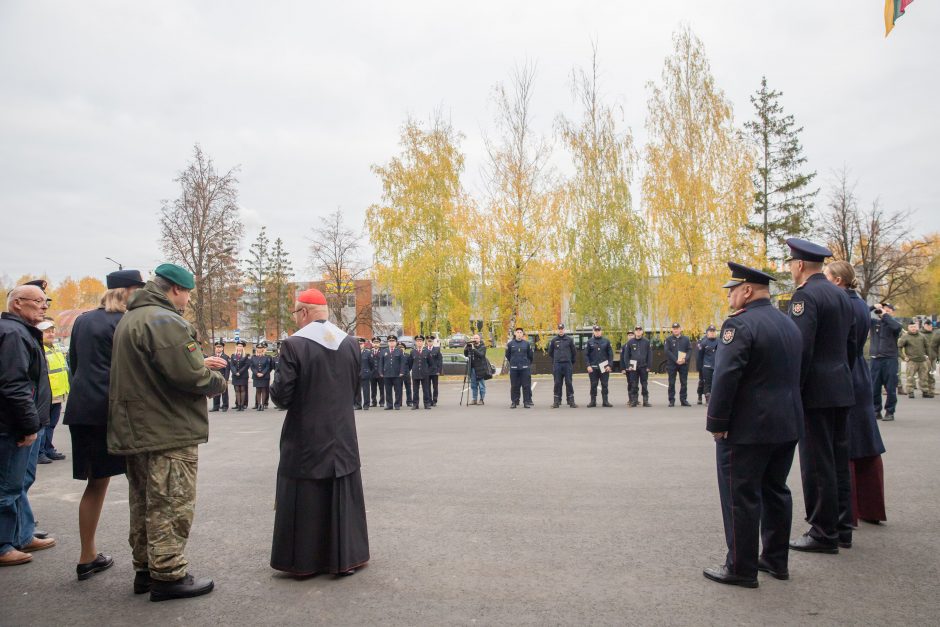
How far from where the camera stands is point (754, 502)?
4.11 metres

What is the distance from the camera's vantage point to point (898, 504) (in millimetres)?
6055

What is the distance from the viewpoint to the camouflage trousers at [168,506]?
13.3 feet

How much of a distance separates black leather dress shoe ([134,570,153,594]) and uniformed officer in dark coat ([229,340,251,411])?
15.0 m

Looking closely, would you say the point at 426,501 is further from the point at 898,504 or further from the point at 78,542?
the point at 898,504

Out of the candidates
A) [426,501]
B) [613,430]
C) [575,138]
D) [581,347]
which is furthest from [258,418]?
[575,138]

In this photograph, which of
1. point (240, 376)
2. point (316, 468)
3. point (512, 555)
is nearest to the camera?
point (316, 468)

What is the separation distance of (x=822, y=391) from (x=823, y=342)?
40cm

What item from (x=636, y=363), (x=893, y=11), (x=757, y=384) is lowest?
(x=636, y=363)

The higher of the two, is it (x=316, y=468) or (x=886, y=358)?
(x=886, y=358)

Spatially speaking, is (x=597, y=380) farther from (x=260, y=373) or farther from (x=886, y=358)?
(x=260, y=373)

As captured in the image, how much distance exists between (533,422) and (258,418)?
7.33 meters

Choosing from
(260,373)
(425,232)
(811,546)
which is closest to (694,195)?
(425,232)

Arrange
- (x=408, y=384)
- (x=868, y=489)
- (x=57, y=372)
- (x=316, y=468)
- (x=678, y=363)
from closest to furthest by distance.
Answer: (x=316, y=468) < (x=868, y=489) < (x=57, y=372) < (x=678, y=363) < (x=408, y=384)

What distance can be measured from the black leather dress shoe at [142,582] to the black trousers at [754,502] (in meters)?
4.03
